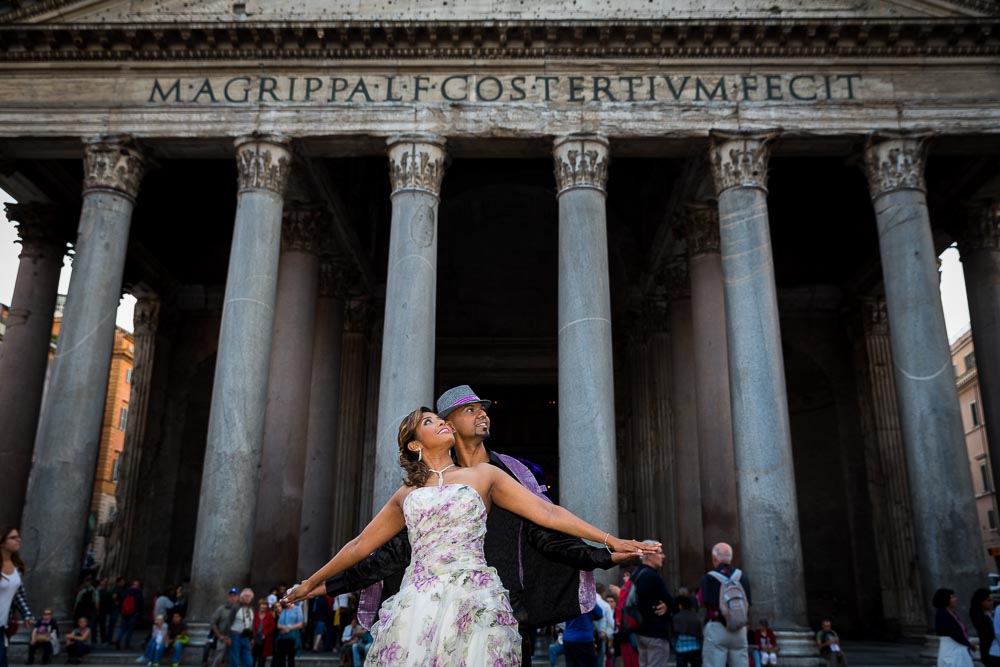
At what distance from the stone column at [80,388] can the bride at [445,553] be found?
10795 mm

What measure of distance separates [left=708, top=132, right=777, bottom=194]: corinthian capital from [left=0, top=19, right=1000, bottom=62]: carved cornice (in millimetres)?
1562

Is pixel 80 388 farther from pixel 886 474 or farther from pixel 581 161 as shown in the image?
pixel 886 474

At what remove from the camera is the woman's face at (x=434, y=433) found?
388 centimetres

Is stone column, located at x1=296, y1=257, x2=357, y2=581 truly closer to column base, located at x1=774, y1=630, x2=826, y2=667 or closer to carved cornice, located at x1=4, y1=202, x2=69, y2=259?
carved cornice, located at x1=4, y1=202, x2=69, y2=259

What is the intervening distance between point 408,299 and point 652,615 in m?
6.87

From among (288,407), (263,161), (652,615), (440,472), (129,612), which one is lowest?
(129,612)

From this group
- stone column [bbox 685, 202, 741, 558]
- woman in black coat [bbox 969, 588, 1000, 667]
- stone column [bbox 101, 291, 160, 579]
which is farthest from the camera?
stone column [bbox 101, 291, 160, 579]

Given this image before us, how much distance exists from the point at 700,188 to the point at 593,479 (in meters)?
6.84

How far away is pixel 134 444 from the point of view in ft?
68.5

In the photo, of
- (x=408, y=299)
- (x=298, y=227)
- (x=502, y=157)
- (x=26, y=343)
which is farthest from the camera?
(x=26, y=343)

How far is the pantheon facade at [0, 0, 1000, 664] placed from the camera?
12.8 metres

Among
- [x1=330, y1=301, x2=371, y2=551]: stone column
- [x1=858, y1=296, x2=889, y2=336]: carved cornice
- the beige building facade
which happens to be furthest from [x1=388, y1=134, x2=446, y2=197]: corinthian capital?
the beige building facade

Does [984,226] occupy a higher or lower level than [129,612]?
higher

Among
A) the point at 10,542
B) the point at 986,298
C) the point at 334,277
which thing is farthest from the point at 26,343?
the point at 986,298
